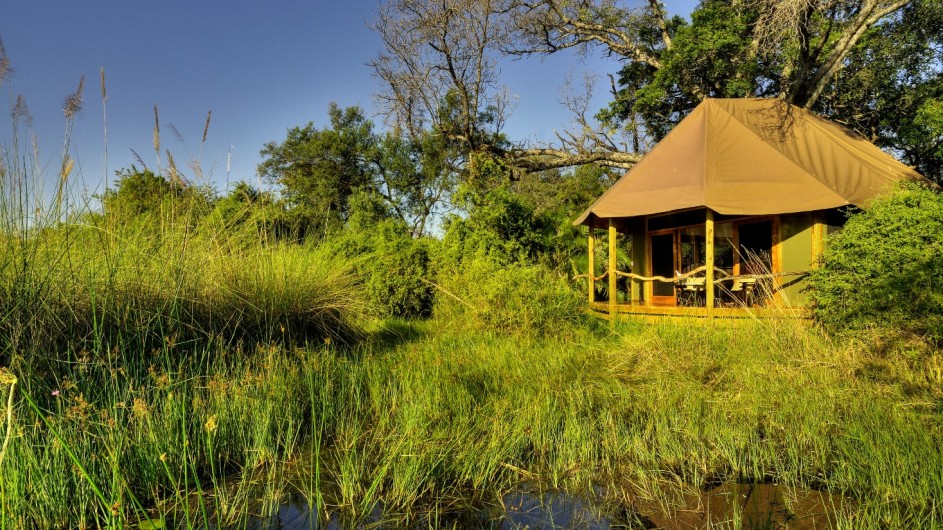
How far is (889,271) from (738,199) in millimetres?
3571

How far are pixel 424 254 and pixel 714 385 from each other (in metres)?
7.59

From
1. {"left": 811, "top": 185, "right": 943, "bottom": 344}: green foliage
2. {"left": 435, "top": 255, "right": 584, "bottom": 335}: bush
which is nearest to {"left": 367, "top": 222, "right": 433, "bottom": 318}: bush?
{"left": 435, "top": 255, "right": 584, "bottom": 335}: bush

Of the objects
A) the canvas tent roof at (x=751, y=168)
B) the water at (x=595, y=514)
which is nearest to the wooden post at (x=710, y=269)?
the canvas tent roof at (x=751, y=168)

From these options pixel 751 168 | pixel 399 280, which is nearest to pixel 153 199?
pixel 399 280

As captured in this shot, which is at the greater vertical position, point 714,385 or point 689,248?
point 689,248

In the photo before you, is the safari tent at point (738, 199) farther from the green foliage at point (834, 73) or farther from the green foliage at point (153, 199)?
the green foliage at point (153, 199)

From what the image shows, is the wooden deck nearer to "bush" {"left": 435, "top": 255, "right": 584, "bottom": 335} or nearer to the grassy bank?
"bush" {"left": 435, "top": 255, "right": 584, "bottom": 335}

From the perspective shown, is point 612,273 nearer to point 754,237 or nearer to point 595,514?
point 754,237

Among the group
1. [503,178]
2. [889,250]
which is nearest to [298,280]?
[889,250]

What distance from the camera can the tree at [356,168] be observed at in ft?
85.3

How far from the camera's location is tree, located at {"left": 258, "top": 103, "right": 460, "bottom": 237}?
1024 inches

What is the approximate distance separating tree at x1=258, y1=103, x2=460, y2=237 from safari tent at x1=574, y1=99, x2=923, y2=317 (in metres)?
14.3

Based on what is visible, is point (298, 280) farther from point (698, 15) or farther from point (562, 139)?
point (562, 139)

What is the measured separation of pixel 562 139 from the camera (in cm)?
1831
